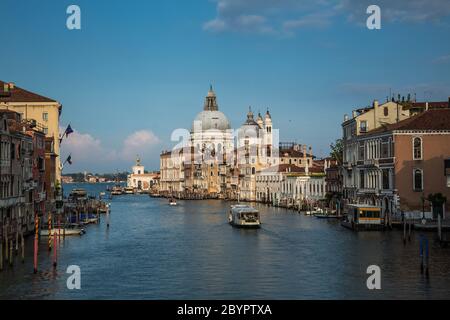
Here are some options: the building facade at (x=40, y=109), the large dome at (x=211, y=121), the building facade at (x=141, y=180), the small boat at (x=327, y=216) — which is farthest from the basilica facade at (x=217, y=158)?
the building facade at (x=40, y=109)

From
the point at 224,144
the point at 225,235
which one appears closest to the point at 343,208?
the point at 225,235

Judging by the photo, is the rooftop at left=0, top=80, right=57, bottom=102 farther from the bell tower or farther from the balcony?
the bell tower

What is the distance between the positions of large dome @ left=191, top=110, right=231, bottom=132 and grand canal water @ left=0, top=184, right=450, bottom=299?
4101 inches

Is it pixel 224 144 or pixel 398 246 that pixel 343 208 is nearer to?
pixel 398 246

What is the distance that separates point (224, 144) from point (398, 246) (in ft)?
367

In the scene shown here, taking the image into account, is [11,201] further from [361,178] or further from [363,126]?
[363,126]

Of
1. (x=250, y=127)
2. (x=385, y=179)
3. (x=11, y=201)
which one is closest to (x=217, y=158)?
(x=250, y=127)

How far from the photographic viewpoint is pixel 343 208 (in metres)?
54.7

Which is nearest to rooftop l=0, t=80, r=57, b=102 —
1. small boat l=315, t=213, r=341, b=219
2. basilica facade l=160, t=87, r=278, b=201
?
small boat l=315, t=213, r=341, b=219

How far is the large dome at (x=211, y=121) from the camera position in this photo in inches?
5753

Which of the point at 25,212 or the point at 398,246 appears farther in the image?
the point at 25,212

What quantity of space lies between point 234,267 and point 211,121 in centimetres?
11938

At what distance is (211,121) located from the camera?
146 m
